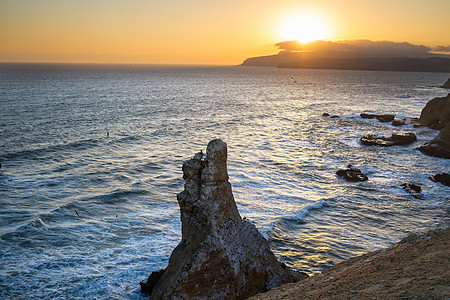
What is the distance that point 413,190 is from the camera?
2850 centimetres

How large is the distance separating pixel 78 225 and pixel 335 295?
17815 millimetres

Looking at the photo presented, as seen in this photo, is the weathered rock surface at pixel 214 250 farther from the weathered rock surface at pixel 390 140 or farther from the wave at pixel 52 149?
the weathered rock surface at pixel 390 140

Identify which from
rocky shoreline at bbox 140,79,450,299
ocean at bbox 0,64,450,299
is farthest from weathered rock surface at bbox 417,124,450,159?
rocky shoreline at bbox 140,79,450,299

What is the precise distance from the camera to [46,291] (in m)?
15.4

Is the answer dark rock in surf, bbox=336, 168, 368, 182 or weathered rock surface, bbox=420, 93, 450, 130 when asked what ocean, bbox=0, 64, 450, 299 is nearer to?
dark rock in surf, bbox=336, 168, 368, 182

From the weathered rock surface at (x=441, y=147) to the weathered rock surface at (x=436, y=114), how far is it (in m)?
15.7

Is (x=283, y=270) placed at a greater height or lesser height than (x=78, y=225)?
greater

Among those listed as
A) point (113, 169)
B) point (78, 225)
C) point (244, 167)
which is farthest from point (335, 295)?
point (113, 169)

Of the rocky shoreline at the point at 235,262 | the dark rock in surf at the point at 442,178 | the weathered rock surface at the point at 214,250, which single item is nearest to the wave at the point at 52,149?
the weathered rock surface at the point at 214,250

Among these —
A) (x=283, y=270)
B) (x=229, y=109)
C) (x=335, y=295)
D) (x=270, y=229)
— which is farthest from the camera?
(x=229, y=109)

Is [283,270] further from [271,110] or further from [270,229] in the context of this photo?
[271,110]

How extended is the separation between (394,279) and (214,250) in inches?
219

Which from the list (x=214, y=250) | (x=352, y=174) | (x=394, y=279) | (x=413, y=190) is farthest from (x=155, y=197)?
(x=413, y=190)

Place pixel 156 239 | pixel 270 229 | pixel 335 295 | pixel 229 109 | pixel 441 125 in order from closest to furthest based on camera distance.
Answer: pixel 335 295 → pixel 156 239 → pixel 270 229 → pixel 441 125 → pixel 229 109
